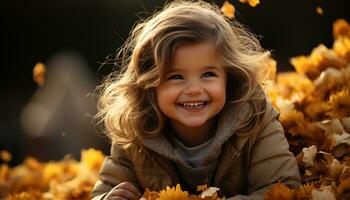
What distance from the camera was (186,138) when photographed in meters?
2.48

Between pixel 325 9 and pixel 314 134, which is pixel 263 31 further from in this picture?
pixel 314 134

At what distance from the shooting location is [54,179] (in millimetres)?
3625

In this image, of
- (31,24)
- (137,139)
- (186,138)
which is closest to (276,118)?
(186,138)

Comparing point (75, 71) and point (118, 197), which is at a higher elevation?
point (118, 197)

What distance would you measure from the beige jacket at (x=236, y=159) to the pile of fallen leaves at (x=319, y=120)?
4.8 inches

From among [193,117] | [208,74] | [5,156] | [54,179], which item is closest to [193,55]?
[208,74]

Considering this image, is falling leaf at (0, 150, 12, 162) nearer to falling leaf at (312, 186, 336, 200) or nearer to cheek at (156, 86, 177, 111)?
cheek at (156, 86, 177, 111)

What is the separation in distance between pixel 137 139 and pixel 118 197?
26cm

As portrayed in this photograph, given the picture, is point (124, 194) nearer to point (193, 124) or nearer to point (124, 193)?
point (124, 193)

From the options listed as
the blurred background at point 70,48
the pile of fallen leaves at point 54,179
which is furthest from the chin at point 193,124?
the blurred background at point 70,48

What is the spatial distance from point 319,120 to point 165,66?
2.81 feet

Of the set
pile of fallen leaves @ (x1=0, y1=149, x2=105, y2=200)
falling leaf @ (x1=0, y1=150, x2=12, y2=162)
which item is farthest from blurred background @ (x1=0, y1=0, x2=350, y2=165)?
pile of fallen leaves @ (x1=0, y1=149, x2=105, y2=200)

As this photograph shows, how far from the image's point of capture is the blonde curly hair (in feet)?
7.48

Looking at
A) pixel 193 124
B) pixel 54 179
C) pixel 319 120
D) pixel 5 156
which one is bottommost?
pixel 5 156
